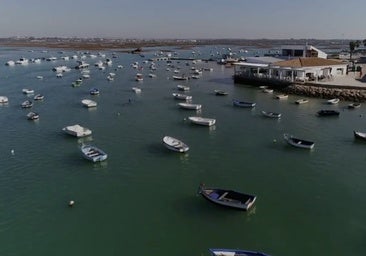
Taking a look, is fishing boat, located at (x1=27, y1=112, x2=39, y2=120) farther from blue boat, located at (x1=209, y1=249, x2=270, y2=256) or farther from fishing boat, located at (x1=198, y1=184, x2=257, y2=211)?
blue boat, located at (x1=209, y1=249, x2=270, y2=256)

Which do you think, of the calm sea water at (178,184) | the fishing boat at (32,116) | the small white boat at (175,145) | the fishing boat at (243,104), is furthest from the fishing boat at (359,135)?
the fishing boat at (32,116)

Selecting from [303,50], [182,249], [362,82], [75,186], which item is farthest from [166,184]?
[303,50]

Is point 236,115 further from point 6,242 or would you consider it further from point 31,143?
point 6,242

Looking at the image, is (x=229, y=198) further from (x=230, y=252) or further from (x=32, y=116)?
(x=32, y=116)

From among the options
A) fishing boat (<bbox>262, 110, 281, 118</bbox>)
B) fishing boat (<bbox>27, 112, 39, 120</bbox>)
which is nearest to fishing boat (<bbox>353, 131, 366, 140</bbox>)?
fishing boat (<bbox>262, 110, 281, 118</bbox>)

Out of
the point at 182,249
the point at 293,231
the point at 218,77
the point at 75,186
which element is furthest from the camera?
the point at 218,77

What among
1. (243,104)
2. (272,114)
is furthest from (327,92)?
(272,114)
